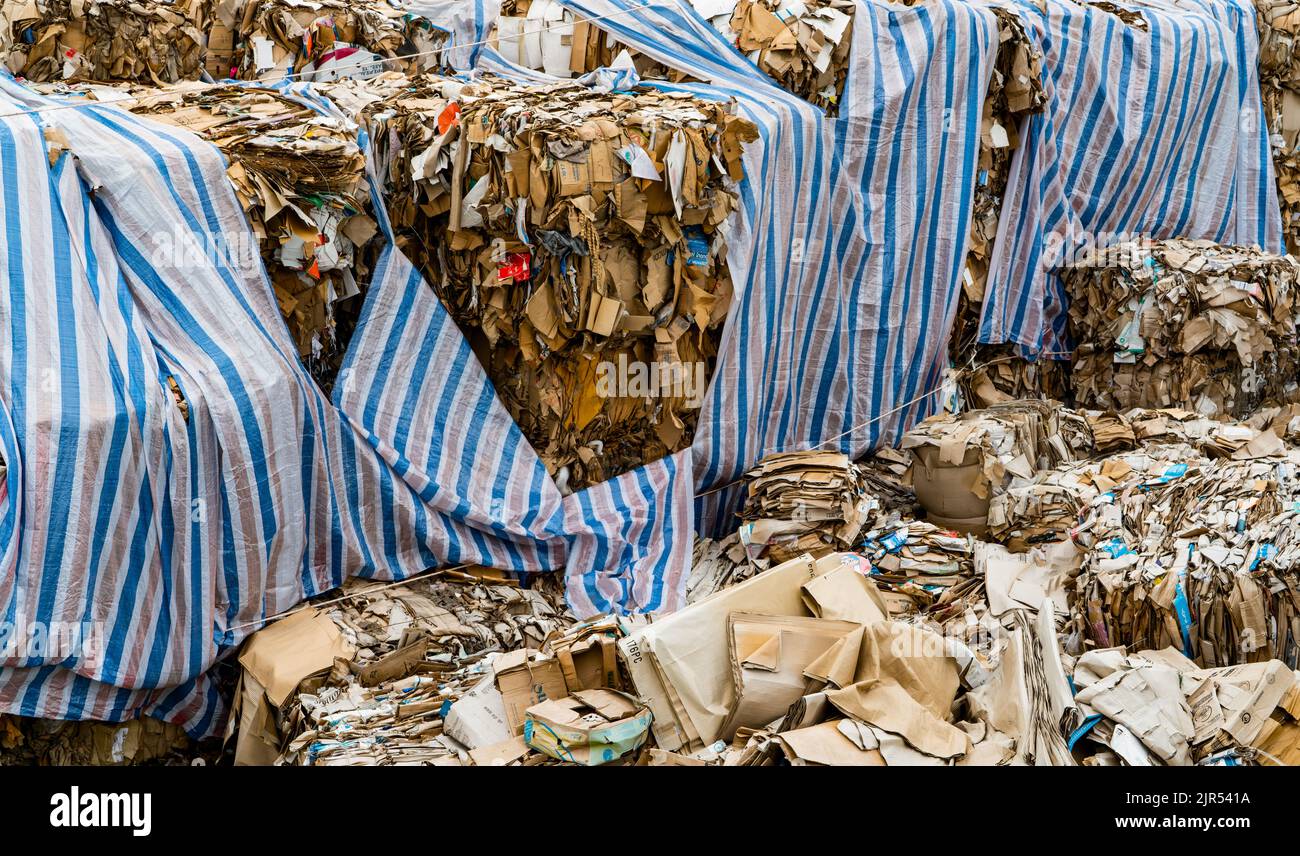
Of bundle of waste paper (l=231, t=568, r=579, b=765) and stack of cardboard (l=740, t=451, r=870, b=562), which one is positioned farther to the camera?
stack of cardboard (l=740, t=451, r=870, b=562)

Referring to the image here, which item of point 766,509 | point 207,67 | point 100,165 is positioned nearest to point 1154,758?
point 766,509

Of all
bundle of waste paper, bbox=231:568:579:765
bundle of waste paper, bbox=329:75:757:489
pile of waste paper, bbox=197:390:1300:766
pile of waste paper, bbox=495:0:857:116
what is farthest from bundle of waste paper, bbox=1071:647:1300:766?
pile of waste paper, bbox=495:0:857:116

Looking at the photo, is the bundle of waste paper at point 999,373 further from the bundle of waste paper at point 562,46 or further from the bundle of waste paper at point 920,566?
the bundle of waste paper at point 562,46

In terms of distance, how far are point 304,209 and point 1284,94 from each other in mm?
6663

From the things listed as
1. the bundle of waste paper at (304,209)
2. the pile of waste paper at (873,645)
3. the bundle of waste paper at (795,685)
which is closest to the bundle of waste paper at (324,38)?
the bundle of waste paper at (304,209)

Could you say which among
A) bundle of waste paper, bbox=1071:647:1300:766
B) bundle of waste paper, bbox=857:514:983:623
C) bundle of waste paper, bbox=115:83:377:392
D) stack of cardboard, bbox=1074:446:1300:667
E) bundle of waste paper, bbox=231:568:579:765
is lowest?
bundle of waste paper, bbox=231:568:579:765

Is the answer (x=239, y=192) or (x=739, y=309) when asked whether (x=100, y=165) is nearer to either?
(x=239, y=192)

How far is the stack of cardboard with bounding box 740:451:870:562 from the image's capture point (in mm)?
6176

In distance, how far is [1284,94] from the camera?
9.02 meters

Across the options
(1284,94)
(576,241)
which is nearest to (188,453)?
(576,241)

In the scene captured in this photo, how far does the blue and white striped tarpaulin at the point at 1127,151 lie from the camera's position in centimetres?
783

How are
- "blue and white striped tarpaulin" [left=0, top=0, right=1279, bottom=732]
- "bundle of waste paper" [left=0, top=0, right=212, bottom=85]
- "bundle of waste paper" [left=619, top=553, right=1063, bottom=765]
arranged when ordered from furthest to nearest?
"bundle of waste paper" [left=0, top=0, right=212, bottom=85], "blue and white striped tarpaulin" [left=0, top=0, right=1279, bottom=732], "bundle of waste paper" [left=619, top=553, right=1063, bottom=765]

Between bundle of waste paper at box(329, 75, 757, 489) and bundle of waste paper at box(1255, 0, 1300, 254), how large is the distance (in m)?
4.63

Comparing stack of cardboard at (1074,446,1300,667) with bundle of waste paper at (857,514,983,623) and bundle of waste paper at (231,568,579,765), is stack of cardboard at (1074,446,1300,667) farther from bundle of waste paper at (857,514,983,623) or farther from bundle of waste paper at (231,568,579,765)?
bundle of waste paper at (231,568,579,765)
